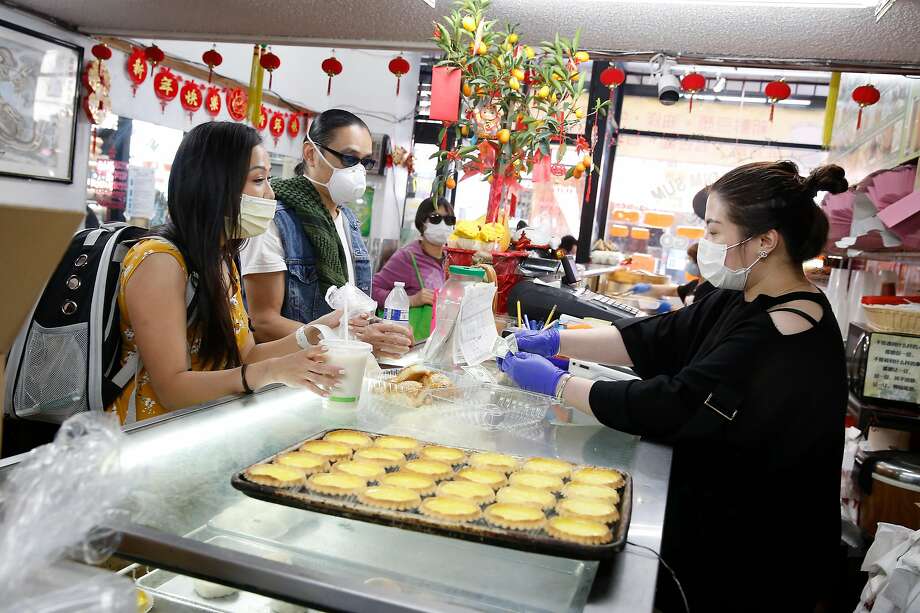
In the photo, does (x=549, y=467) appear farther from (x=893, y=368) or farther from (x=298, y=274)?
(x=893, y=368)

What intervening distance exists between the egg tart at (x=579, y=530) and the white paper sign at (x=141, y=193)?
20.0 feet

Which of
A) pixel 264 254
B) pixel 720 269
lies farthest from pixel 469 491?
pixel 264 254

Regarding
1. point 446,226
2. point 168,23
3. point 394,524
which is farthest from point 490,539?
point 168,23

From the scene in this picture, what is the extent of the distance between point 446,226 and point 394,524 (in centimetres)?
410

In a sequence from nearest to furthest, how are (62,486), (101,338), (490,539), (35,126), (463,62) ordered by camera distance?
(62,486)
(490,539)
(101,338)
(463,62)
(35,126)

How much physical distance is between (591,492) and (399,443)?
395 mm

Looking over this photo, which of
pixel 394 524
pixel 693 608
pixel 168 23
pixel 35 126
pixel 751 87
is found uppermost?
pixel 751 87

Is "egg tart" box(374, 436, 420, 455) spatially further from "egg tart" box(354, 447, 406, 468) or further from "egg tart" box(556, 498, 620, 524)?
"egg tart" box(556, 498, 620, 524)

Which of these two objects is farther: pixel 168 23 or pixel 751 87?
pixel 751 87

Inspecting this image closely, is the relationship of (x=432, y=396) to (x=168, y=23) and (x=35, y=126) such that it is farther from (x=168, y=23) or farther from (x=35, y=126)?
(x=35, y=126)

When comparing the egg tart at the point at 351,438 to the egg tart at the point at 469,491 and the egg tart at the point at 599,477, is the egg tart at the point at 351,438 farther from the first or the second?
the egg tart at the point at 599,477

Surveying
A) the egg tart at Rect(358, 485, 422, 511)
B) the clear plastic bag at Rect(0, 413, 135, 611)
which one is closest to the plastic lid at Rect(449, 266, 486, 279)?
the egg tart at Rect(358, 485, 422, 511)

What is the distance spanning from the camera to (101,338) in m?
1.84

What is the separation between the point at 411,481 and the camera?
1207mm
